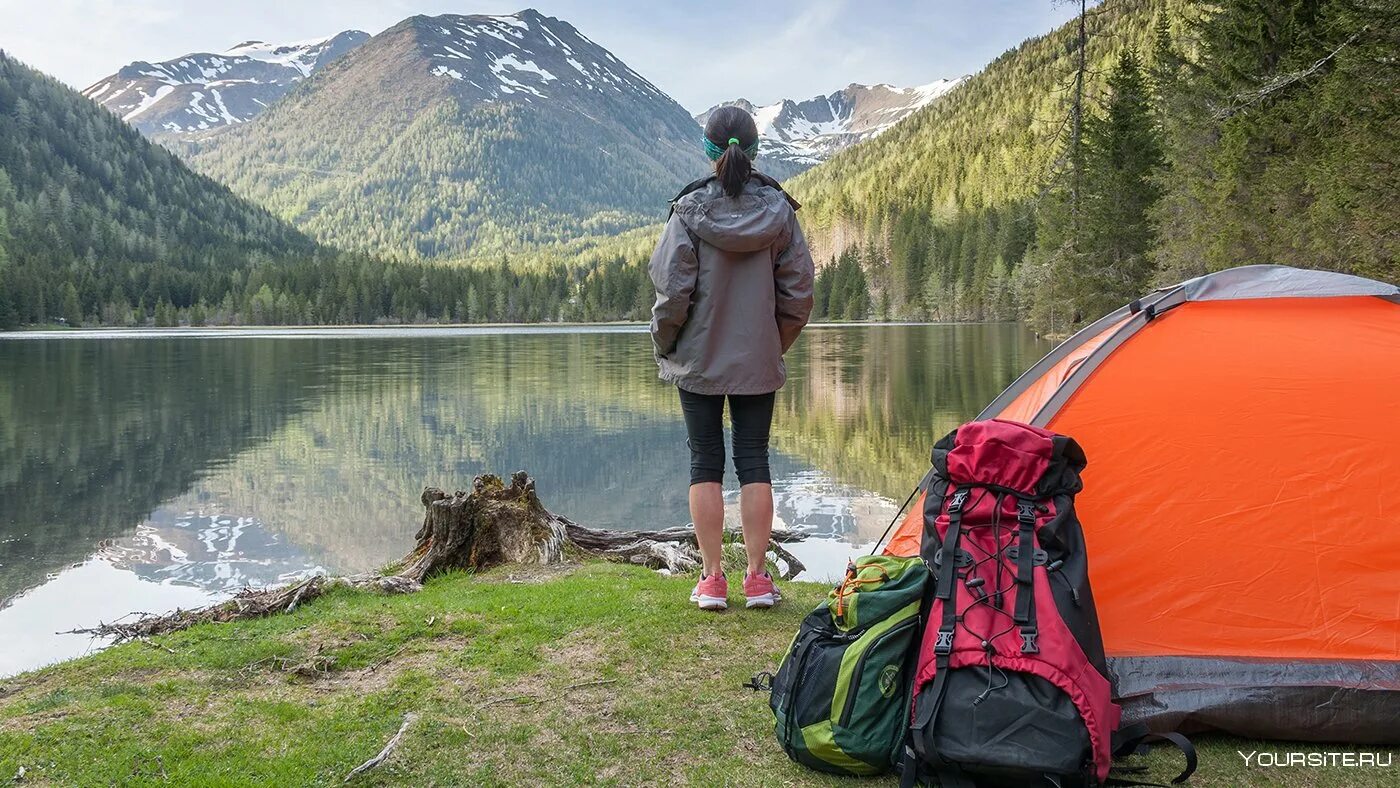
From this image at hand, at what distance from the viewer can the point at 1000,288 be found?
84438 millimetres

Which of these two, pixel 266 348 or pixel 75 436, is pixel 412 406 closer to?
pixel 75 436

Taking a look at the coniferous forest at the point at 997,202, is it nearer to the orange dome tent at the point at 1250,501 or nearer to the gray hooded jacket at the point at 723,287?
the orange dome tent at the point at 1250,501

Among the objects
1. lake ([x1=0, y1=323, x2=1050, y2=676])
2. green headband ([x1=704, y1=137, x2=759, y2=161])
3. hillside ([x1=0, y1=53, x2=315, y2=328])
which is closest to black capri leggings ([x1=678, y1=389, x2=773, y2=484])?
green headband ([x1=704, y1=137, x2=759, y2=161])

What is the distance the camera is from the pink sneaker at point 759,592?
5.61m

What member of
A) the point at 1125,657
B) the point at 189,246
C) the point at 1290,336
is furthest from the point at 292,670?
the point at 189,246

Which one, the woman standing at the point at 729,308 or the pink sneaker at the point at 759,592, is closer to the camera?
the woman standing at the point at 729,308

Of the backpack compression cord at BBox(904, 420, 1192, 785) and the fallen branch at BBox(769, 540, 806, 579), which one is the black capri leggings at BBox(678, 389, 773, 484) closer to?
the backpack compression cord at BBox(904, 420, 1192, 785)

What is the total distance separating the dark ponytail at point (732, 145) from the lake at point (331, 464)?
4.93 meters

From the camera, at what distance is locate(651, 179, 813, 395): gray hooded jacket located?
5094mm

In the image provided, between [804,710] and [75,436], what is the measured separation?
20.2m

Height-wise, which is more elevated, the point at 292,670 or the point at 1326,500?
the point at 1326,500

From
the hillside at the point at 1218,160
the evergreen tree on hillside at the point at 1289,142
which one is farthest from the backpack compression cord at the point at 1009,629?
the evergreen tree on hillside at the point at 1289,142

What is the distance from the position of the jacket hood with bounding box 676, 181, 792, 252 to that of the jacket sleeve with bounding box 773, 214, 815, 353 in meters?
0.18

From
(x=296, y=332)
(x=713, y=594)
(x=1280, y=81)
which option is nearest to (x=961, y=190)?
(x=296, y=332)
